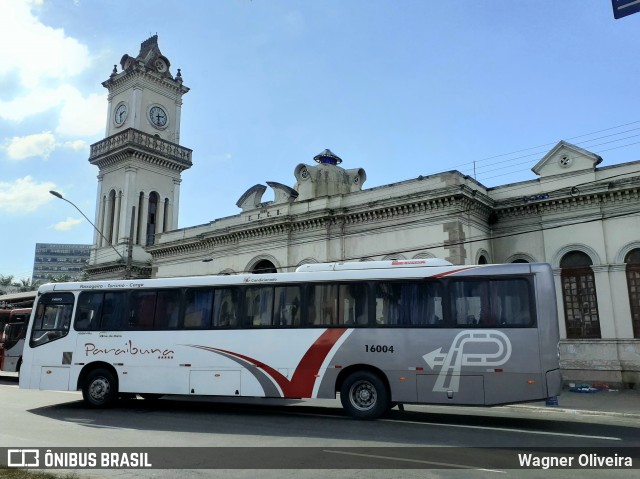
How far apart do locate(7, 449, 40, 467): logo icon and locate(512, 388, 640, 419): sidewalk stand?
10503 millimetres

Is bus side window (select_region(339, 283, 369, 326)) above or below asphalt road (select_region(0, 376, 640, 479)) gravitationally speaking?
above

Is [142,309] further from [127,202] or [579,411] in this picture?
[127,202]

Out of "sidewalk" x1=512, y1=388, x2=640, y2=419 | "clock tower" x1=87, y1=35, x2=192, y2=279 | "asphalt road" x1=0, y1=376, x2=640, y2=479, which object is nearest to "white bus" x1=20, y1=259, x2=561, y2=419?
"asphalt road" x1=0, y1=376, x2=640, y2=479

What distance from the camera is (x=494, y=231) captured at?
23.5m

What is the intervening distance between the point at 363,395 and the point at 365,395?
4 cm

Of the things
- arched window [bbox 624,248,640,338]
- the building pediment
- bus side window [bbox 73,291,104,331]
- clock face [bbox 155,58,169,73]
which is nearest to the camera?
bus side window [bbox 73,291,104,331]

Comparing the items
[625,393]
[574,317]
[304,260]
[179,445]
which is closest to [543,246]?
[574,317]

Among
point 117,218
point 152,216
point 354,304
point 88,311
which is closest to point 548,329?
point 354,304

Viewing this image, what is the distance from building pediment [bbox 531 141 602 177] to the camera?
21078mm

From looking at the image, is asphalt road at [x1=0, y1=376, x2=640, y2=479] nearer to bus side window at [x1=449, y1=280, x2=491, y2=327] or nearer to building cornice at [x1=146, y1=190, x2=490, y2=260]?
bus side window at [x1=449, y1=280, x2=491, y2=327]

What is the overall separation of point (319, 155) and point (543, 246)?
14030mm

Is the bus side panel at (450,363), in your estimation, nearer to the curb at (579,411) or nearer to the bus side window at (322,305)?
the bus side window at (322,305)

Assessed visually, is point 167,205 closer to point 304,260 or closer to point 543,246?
point 304,260

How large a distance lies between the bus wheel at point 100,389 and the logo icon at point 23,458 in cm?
530
